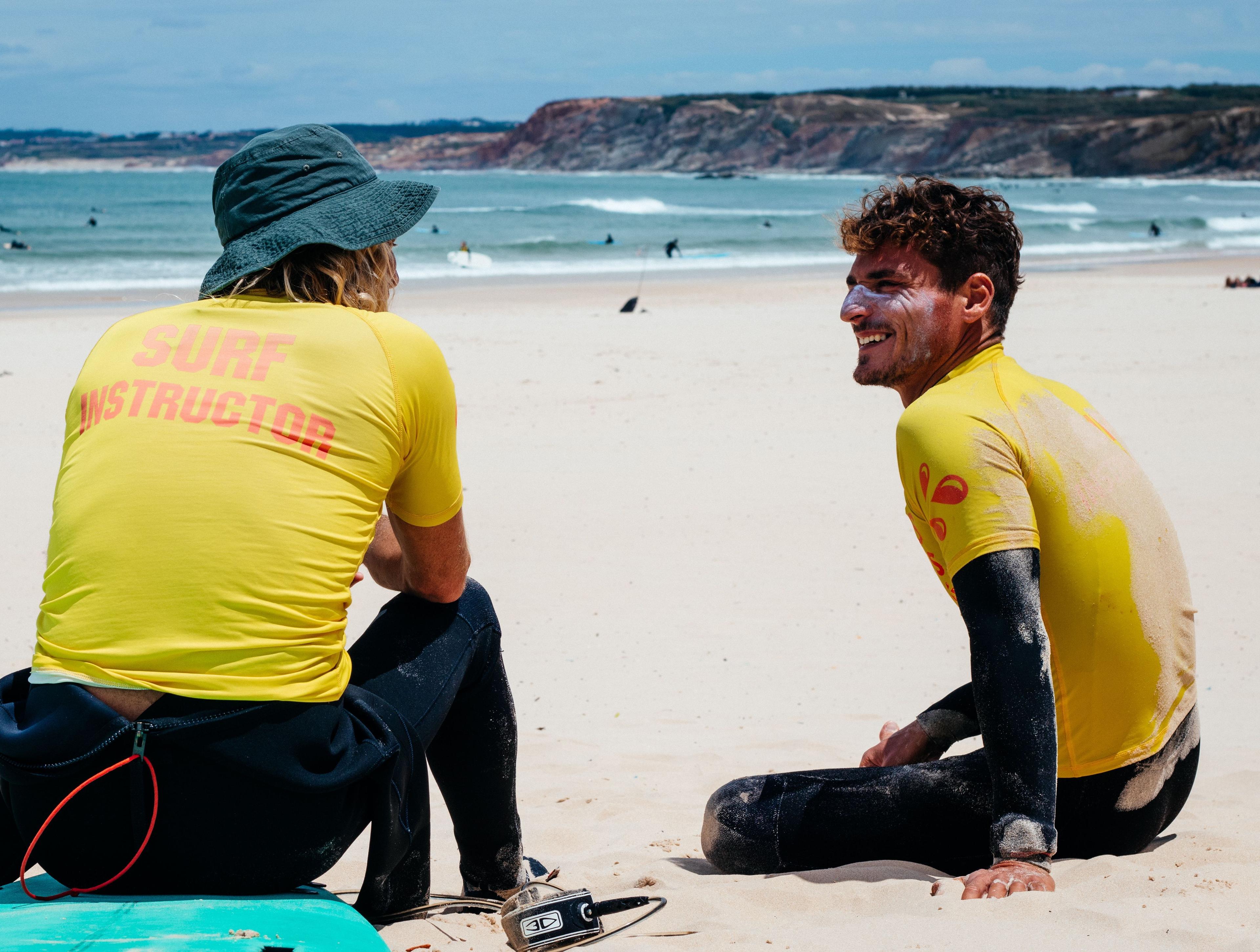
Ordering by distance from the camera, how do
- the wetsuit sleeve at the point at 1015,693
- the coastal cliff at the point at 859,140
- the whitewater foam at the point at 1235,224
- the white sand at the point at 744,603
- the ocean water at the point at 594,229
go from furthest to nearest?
1. the coastal cliff at the point at 859,140
2. the whitewater foam at the point at 1235,224
3. the ocean water at the point at 594,229
4. the white sand at the point at 744,603
5. the wetsuit sleeve at the point at 1015,693

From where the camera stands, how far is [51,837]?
1.82 m

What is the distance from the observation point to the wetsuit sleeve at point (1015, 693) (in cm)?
213

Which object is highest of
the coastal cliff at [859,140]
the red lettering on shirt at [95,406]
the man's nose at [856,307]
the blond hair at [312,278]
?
the coastal cliff at [859,140]

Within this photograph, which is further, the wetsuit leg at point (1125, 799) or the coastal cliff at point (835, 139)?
the coastal cliff at point (835, 139)

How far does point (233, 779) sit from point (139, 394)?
23.8 inches

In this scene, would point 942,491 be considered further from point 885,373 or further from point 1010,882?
point 1010,882

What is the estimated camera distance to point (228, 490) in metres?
1.76

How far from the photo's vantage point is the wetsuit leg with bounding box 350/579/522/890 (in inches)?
84.1

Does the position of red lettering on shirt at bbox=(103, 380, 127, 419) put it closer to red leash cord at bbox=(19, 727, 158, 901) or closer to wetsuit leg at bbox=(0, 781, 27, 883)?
red leash cord at bbox=(19, 727, 158, 901)

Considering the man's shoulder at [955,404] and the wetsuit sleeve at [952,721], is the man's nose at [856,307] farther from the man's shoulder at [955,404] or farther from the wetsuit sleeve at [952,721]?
the wetsuit sleeve at [952,721]

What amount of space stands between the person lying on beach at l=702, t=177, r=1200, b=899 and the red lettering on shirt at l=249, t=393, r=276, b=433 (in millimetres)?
1145

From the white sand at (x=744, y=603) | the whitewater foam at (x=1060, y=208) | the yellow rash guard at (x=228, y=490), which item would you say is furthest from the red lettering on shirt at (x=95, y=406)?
the whitewater foam at (x=1060, y=208)

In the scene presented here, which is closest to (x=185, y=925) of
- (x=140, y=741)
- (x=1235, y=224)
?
(x=140, y=741)

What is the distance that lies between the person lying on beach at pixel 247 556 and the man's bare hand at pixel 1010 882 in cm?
102
